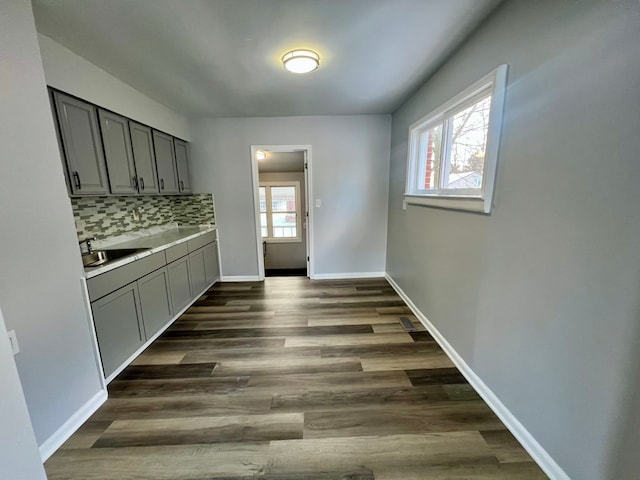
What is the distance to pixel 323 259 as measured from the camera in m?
3.84

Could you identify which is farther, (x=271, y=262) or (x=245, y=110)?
(x=271, y=262)

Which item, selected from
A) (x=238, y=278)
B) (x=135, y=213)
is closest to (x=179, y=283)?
(x=135, y=213)

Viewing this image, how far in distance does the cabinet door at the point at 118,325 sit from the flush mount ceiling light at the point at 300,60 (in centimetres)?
219

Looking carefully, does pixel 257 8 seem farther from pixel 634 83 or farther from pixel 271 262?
pixel 271 262

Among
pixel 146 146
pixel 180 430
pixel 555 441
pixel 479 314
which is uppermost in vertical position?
pixel 146 146

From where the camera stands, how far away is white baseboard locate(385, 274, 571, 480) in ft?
3.84

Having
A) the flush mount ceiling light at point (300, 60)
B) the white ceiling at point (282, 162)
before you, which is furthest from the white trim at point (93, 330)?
the white ceiling at point (282, 162)

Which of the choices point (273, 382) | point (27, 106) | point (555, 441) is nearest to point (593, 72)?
point (555, 441)

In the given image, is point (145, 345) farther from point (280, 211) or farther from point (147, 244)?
point (280, 211)

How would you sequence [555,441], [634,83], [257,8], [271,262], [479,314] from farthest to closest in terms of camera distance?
[271,262] → [479,314] → [257,8] → [555,441] → [634,83]

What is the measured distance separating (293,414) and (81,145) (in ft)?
8.22

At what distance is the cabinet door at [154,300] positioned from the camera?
84.7 inches

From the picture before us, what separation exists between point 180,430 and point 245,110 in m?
3.23

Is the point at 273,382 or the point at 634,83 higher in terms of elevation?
the point at 634,83
